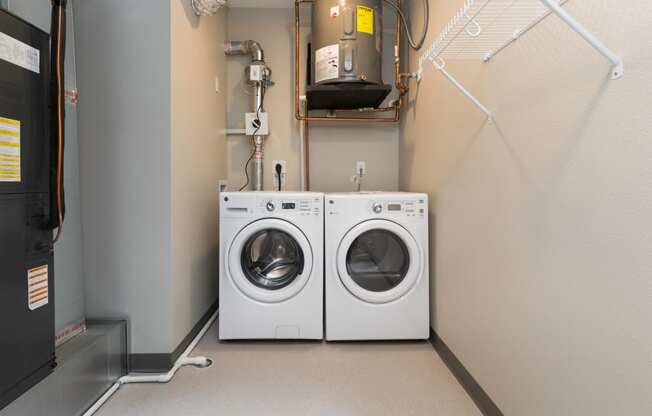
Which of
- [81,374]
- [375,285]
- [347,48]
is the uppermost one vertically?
[347,48]

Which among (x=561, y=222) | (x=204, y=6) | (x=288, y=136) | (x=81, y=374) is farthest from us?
(x=288, y=136)

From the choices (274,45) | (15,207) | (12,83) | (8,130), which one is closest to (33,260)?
(15,207)

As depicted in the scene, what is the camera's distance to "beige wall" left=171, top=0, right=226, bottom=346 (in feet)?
5.43

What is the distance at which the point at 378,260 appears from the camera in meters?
2.03

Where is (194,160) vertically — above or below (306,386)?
above

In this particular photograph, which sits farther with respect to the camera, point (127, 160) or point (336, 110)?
point (336, 110)

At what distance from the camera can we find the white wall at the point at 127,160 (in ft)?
5.05

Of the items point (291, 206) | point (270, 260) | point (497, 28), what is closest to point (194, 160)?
point (291, 206)

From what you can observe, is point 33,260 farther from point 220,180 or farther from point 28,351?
point 220,180

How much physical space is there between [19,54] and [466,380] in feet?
6.54

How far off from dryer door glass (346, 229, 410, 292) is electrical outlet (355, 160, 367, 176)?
0.91m

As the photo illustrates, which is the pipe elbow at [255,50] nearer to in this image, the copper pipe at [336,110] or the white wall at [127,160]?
the copper pipe at [336,110]

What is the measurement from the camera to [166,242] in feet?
5.19

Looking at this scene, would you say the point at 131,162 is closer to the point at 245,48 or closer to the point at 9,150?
the point at 9,150
